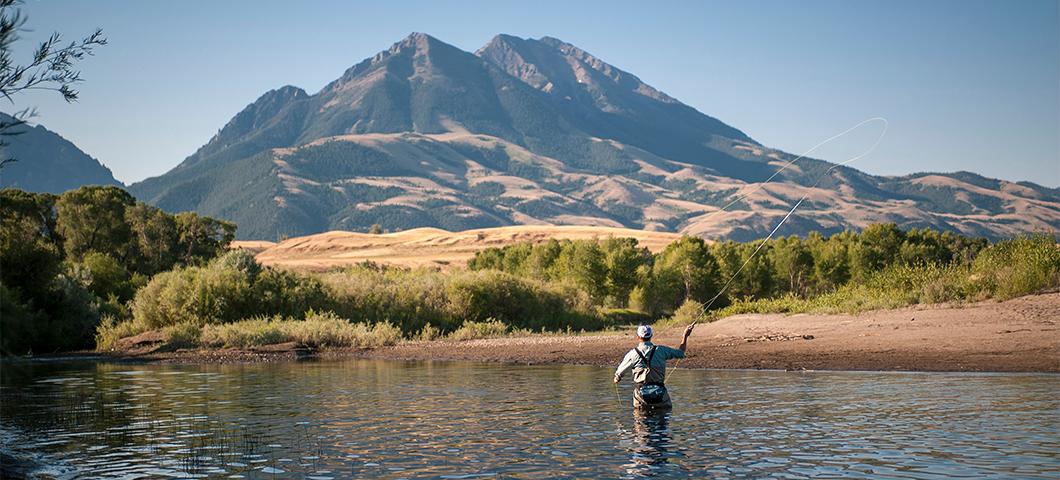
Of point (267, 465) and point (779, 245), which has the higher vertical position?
point (779, 245)

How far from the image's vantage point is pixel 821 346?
109 ft

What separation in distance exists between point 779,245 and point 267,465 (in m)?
68.5

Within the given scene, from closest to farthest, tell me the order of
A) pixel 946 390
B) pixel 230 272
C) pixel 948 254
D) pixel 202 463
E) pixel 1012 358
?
pixel 202 463
pixel 946 390
pixel 1012 358
pixel 230 272
pixel 948 254

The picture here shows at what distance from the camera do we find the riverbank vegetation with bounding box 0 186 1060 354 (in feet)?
131

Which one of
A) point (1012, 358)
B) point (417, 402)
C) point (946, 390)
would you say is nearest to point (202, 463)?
point (417, 402)

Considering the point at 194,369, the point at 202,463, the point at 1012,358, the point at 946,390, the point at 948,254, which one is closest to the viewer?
the point at 202,463

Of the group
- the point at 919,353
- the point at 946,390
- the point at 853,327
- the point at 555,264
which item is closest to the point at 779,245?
the point at 555,264

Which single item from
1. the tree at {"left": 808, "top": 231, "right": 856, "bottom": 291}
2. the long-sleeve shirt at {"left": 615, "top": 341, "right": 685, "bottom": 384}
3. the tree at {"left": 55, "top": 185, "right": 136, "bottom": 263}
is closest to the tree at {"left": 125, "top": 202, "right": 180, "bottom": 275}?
the tree at {"left": 55, "top": 185, "right": 136, "bottom": 263}

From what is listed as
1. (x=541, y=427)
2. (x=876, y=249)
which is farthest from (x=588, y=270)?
(x=541, y=427)

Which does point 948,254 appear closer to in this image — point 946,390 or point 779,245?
point 779,245

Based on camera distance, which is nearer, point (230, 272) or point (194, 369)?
point (194, 369)

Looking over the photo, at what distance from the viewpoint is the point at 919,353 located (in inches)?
1174

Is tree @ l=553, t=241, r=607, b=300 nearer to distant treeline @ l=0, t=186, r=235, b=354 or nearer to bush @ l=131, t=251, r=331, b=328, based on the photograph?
bush @ l=131, t=251, r=331, b=328

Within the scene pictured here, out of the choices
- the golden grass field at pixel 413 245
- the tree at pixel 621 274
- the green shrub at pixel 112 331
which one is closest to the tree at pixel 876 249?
the tree at pixel 621 274
